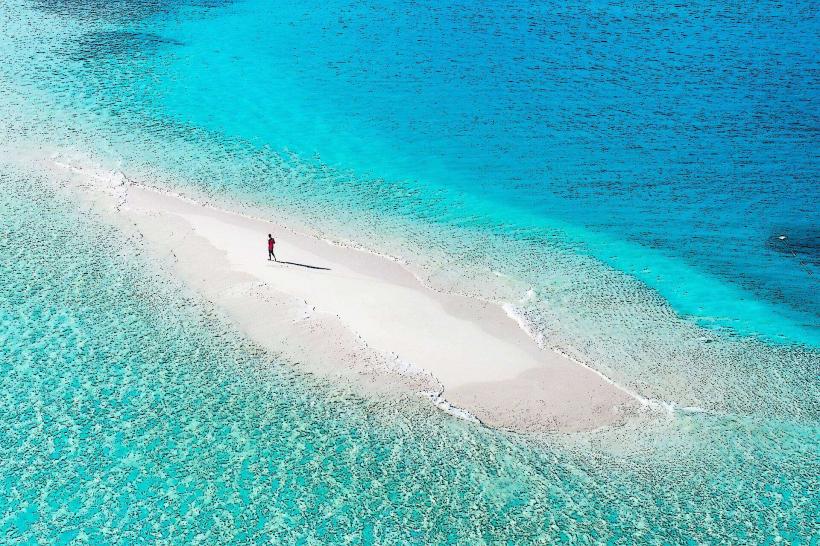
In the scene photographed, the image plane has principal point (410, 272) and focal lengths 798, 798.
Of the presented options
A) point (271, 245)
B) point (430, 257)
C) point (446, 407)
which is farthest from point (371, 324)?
point (430, 257)

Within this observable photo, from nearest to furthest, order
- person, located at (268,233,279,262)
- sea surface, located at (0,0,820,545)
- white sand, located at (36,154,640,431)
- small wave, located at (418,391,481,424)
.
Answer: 1. sea surface, located at (0,0,820,545)
2. small wave, located at (418,391,481,424)
3. white sand, located at (36,154,640,431)
4. person, located at (268,233,279,262)

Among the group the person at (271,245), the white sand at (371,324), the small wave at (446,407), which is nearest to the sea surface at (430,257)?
the small wave at (446,407)

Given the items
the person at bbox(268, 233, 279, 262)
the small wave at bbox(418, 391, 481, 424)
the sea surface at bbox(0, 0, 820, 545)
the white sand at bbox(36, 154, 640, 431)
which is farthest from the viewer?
the person at bbox(268, 233, 279, 262)

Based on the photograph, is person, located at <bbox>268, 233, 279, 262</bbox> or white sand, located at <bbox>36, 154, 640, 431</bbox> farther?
person, located at <bbox>268, 233, 279, 262</bbox>

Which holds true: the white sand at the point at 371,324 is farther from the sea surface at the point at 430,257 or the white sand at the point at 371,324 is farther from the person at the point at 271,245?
the sea surface at the point at 430,257

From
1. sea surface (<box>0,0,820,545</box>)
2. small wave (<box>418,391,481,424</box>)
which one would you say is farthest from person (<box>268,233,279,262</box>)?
small wave (<box>418,391,481,424</box>)

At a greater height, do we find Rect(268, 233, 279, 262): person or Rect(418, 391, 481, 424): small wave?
Rect(268, 233, 279, 262): person

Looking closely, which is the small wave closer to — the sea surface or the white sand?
the white sand
